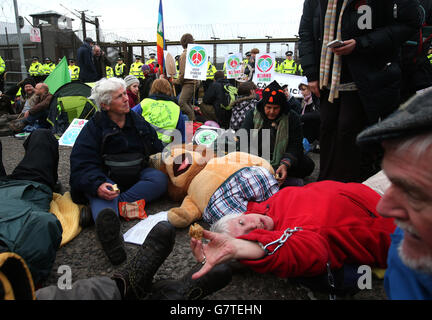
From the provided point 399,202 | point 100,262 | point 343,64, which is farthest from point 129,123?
point 399,202

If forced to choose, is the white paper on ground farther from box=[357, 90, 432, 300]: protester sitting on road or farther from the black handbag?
box=[357, 90, 432, 300]: protester sitting on road

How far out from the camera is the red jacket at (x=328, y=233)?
1467 millimetres

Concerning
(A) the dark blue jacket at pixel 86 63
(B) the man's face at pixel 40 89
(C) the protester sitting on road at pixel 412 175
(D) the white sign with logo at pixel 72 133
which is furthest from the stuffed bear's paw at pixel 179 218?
(A) the dark blue jacket at pixel 86 63

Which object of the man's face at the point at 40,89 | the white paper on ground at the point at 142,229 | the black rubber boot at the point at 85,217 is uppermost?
the man's face at the point at 40,89

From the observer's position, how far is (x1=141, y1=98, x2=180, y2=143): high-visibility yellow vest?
4357 mm

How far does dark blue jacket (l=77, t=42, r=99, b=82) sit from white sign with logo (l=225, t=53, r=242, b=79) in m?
4.00

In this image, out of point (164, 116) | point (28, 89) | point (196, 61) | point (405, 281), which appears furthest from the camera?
point (28, 89)

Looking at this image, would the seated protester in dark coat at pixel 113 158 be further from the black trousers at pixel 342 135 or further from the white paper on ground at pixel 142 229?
the black trousers at pixel 342 135

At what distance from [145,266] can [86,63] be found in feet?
29.2

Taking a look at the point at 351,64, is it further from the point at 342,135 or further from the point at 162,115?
A: the point at 162,115

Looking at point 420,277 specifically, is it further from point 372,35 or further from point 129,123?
point 129,123

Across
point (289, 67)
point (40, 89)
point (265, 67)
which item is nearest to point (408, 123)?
point (265, 67)

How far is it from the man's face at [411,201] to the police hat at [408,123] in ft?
0.17

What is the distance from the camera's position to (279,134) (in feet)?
11.9
